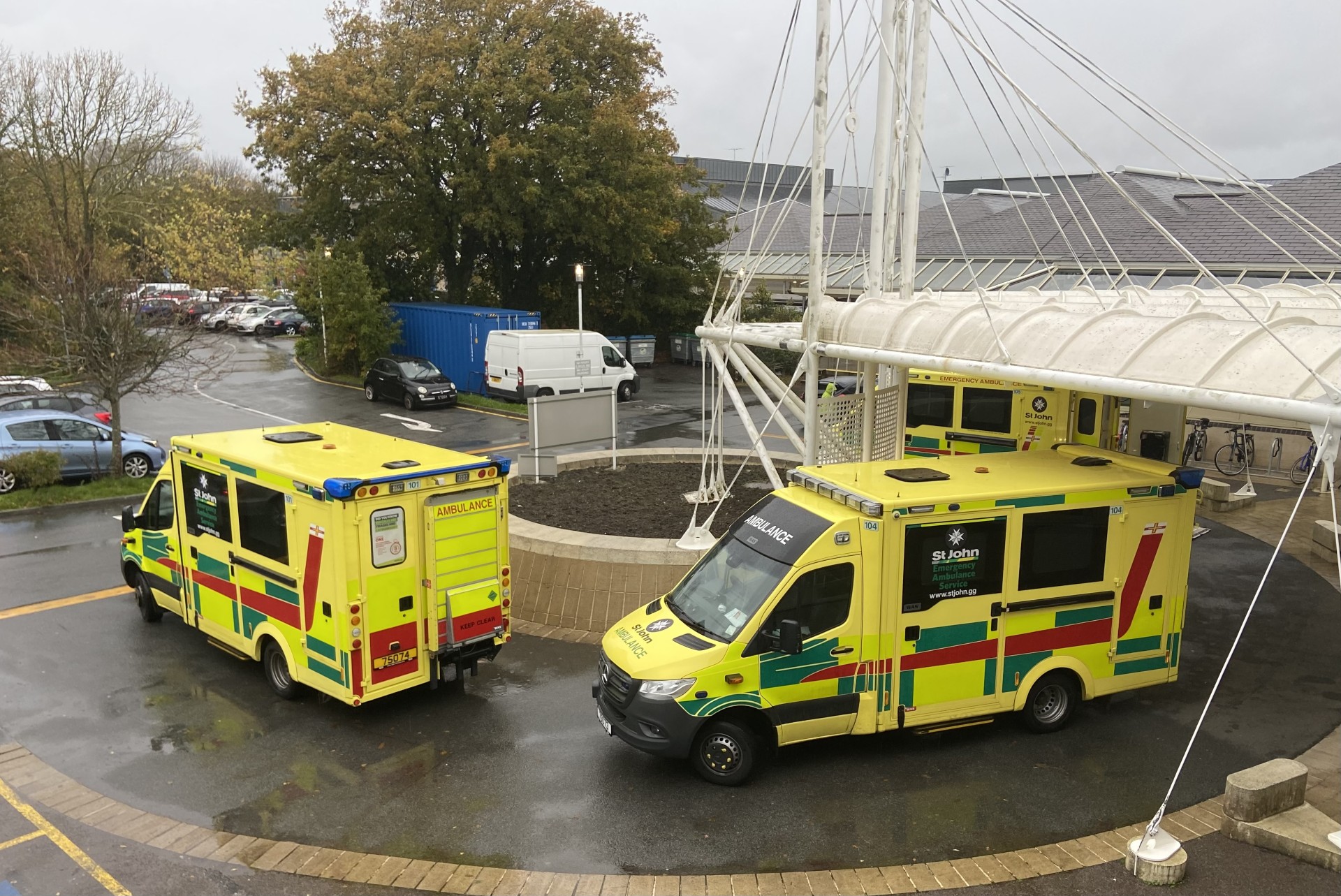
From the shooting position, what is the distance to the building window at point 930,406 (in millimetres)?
18094

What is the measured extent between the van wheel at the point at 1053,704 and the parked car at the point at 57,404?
20237 mm

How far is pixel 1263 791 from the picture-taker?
689 cm

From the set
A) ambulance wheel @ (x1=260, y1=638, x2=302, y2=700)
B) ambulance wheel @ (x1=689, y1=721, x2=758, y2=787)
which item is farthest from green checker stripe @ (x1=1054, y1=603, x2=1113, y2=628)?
ambulance wheel @ (x1=260, y1=638, x2=302, y2=700)

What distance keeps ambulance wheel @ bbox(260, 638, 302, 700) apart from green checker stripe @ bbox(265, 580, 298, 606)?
572 millimetres

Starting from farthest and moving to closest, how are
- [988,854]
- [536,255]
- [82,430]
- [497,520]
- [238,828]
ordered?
1. [536,255]
2. [82,430]
3. [497,520]
4. [238,828]
5. [988,854]

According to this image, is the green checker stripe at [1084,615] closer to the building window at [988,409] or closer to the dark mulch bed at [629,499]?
the dark mulch bed at [629,499]

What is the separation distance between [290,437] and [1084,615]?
7995mm

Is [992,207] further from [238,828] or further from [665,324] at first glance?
[238,828]

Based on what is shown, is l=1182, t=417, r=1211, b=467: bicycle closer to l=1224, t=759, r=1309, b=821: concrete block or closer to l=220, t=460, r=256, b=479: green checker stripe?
l=1224, t=759, r=1309, b=821: concrete block

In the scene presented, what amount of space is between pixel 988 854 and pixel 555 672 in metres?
4.80

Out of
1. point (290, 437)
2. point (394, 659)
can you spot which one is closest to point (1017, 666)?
point (394, 659)

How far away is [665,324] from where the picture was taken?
139ft

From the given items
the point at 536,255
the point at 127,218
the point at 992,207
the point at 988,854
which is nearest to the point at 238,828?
the point at 988,854

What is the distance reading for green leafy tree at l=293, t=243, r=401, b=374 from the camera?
1300 inches
